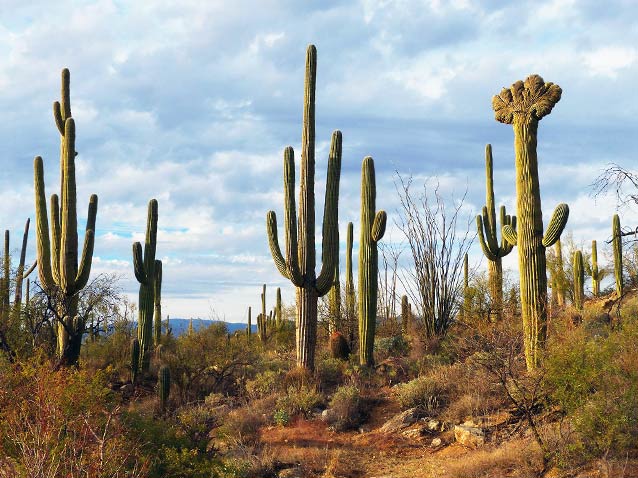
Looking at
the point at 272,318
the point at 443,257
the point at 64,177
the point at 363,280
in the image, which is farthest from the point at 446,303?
the point at 272,318

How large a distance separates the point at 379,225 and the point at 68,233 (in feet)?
27.8

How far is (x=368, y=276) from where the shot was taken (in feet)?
57.2

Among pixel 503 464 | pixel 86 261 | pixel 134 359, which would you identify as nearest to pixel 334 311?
pixel 134 359

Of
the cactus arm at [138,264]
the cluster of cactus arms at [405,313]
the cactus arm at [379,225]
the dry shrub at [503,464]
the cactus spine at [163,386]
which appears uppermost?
the cactus arm at [379,225]

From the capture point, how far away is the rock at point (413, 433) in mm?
12828

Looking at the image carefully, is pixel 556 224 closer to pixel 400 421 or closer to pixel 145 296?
pixel 400 421

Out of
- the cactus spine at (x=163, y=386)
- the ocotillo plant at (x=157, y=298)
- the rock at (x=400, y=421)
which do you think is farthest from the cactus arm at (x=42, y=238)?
the rock at (x=400, y=421)

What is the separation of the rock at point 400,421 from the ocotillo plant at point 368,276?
376 cm

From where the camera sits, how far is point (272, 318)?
34.8 metres

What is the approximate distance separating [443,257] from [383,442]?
9012 mm

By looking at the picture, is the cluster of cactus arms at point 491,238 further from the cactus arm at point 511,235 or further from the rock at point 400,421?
the rock at point 400,421

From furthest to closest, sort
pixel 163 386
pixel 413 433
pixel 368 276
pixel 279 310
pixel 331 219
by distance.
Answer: pixel 279 310
pixel 368 276
pixel 331 219
pixel 163 386
pixel 413 433

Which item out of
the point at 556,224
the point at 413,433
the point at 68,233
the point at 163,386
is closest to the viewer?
the point at 413,433

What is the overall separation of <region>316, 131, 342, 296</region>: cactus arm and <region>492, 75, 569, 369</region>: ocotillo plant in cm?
437
